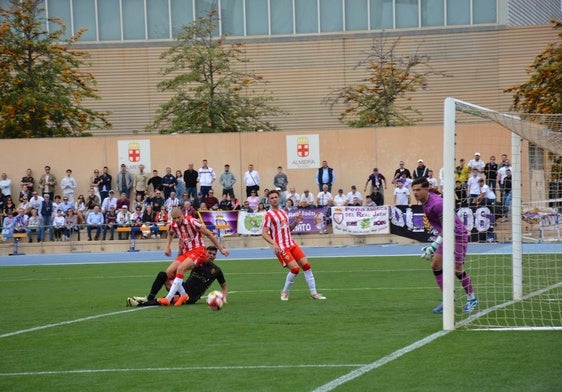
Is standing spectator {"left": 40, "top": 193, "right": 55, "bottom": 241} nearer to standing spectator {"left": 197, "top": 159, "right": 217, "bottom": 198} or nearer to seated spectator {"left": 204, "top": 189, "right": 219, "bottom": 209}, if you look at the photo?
standing spectator {"left": 197, "top": 159, "right": 217, "bottom": 198}

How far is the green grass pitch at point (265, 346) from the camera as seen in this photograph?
914cm

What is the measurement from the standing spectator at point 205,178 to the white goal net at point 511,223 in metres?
10.7

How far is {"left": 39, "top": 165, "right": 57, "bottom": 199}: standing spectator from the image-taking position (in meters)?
37.8

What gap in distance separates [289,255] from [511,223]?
374 cm

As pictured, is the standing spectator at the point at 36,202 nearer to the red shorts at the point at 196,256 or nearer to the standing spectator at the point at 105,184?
the standing spectator at the point at 105,184

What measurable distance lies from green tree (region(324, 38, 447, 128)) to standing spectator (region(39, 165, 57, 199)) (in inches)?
570

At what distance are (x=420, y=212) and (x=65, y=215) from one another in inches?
501

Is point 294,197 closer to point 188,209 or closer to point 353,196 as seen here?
point 353,196

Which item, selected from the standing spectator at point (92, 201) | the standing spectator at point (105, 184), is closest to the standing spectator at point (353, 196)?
the standing spectator at point (105, 184)

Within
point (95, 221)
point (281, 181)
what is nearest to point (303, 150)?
point (281, 181)

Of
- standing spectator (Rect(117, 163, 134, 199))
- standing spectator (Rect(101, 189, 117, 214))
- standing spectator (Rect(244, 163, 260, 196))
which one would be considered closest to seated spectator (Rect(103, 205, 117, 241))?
standing spectator (Rect(101, 189, 117, 214))

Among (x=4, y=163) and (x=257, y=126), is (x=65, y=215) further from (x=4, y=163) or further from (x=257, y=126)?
(x=257, y=126)

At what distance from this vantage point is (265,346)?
11375 mm

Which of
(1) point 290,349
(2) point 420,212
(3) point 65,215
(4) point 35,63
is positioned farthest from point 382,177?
(1) point 290,349
